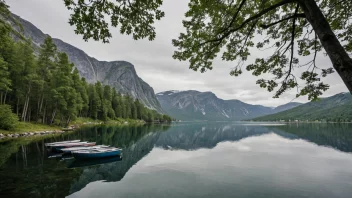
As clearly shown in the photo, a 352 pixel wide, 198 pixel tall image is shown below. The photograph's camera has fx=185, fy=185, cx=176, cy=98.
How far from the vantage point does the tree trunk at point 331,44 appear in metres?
5.65

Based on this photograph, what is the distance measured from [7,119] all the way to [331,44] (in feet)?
162

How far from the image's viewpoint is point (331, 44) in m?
6.07

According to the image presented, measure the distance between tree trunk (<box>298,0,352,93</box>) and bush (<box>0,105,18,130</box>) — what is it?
4737 centimetres

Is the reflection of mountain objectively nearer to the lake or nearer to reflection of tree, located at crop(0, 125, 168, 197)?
the lake

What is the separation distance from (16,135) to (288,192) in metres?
48.0

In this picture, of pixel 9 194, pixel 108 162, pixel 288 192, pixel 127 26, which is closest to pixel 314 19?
pixel 127 26

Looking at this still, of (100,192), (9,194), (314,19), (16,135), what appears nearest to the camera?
(314,19)

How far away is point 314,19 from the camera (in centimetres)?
648

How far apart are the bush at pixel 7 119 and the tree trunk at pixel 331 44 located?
4737 centimetres

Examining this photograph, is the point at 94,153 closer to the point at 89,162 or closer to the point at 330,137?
the point at 89,162

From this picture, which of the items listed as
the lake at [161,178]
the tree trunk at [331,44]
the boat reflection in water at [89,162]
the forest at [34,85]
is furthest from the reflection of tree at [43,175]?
the forest at [34,85]

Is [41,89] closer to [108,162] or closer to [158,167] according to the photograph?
[108,162]

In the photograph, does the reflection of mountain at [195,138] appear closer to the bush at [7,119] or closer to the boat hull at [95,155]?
the boat hull at [95,155]

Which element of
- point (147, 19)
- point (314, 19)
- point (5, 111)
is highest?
point (147, 19)
